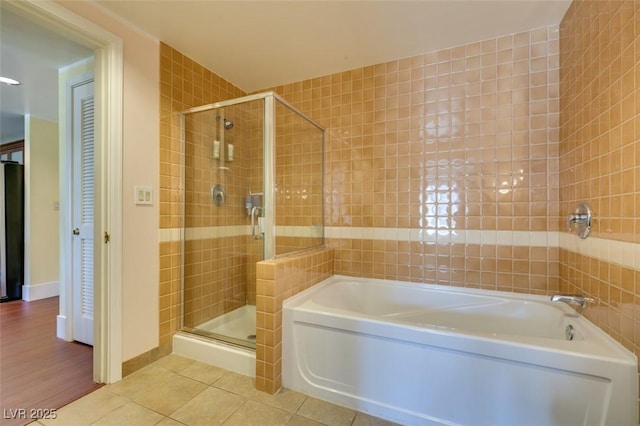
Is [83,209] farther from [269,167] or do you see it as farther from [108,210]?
[269,167]

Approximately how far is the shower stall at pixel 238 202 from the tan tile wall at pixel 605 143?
1773mm

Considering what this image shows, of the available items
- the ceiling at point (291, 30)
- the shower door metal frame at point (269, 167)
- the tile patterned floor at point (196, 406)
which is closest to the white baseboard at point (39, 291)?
the ceiling at point (291, 30)

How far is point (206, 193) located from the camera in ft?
7.52

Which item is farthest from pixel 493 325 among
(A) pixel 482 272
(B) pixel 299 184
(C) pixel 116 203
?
(C) pixel 116 203

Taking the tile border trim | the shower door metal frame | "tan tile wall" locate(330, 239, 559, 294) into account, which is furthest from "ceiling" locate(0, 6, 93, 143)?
"tan tile wall" locate(330, 239, 559, 294)

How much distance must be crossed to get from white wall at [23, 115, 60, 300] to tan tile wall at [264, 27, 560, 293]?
3.69 meters

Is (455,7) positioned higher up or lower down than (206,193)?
higher up

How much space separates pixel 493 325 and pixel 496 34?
2112 millimetres

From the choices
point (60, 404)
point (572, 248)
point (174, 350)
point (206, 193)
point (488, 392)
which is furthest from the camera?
point (206, 193)

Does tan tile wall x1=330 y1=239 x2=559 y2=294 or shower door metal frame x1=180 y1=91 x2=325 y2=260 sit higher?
shower door metal frame x1=180 y1=91 x2=325 y2=260

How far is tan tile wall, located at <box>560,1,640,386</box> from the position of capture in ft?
3.57

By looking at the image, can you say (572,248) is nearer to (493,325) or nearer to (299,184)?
(493,325)

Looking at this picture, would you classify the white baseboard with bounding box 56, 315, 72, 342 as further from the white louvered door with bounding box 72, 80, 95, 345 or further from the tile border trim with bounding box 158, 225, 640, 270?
the tile border trim with bounding box 158, 225, 640, 270

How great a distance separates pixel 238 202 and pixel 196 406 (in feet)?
4.70
